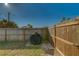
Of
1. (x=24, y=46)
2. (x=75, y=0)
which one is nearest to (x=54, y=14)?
(x=75, y=0)

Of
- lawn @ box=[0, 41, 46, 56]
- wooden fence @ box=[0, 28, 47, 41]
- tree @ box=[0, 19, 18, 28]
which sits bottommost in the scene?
lawn @ box=[0, 41, 46, 56]

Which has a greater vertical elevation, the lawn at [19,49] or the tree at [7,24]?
the tree at [7,24]

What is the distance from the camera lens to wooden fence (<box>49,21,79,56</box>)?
193cm

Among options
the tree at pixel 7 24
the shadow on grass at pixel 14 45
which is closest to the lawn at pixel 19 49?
the shadow on grass at pixel 14 45

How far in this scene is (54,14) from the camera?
6.96ft

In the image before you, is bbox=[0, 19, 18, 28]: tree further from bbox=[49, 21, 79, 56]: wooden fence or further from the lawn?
bbox=[49, 21, 79, 56]: wooden fence

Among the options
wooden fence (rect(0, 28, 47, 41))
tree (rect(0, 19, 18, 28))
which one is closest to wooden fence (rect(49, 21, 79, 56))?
wooden fence (rect(0, 28, 47, 41))

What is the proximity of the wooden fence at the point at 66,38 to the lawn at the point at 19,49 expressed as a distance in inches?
→ 7.7

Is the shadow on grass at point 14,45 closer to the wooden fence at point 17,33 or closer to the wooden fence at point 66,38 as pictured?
the wooden fence at point 17,33

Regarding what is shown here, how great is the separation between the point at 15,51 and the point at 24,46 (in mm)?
117

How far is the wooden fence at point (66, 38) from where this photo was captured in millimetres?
1926

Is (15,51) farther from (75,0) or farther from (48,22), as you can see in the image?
(75,0)

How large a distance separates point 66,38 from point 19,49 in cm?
55

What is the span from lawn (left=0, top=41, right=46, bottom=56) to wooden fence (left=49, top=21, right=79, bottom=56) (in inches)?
7.7
